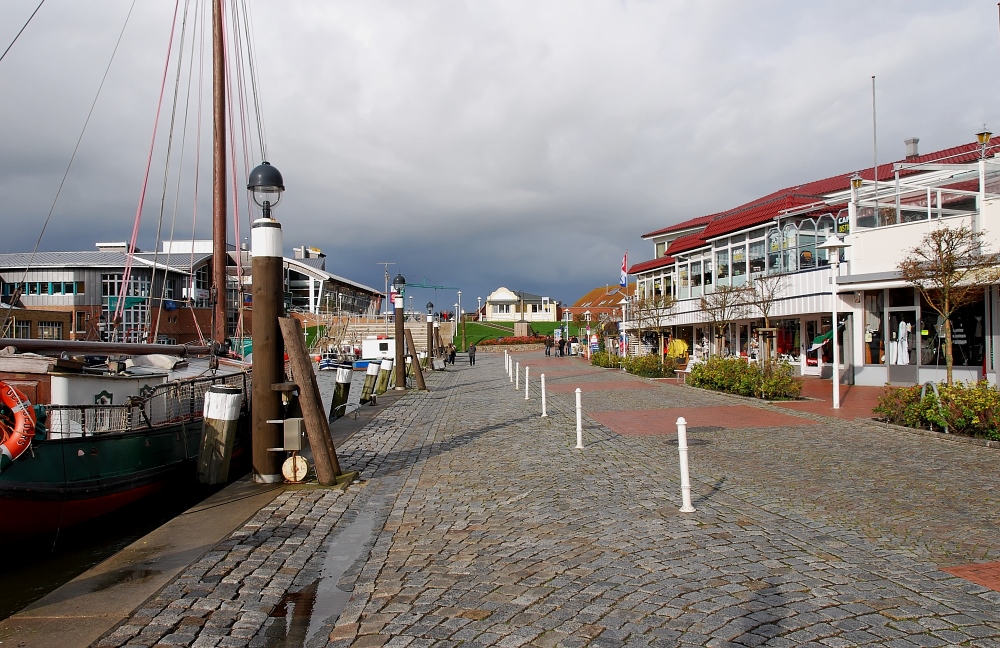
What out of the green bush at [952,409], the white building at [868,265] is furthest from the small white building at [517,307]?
the green bush at [952,409]

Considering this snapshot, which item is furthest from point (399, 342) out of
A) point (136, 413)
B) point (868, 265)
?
point (136, 413)

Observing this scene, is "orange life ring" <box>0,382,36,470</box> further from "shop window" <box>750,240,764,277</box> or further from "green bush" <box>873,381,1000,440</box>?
"shop window" <box>750,240,764,277</box>

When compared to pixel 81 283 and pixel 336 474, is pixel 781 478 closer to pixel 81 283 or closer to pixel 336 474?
pixel 336 474

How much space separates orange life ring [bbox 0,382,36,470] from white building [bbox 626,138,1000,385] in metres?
15.9

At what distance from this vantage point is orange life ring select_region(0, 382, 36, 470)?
649 cm

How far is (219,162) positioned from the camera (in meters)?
17.8

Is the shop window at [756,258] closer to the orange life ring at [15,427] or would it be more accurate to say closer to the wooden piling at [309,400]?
the wooden piling at [309,400]

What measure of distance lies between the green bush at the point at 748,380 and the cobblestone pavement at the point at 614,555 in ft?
23.2

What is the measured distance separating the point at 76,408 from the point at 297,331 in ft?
8.55

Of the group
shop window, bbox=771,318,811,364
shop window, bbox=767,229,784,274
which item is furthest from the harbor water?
shop window, bbox=771,318,811,364

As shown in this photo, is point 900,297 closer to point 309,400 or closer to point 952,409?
point 952,409

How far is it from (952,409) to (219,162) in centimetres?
1645

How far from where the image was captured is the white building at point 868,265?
18469 millimetres

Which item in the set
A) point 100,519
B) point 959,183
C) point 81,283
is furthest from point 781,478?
point 81,283
